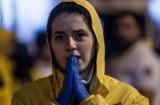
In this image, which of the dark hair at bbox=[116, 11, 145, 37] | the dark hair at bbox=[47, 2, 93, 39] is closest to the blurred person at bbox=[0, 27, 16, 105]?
the dark hair at bbox=[116, 11, 145, 37]

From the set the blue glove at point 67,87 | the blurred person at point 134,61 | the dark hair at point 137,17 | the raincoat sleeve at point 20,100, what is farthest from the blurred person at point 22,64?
the blue glove at point 67,87

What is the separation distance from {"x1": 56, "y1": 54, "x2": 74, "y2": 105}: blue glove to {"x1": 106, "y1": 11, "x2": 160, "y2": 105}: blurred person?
3769mm

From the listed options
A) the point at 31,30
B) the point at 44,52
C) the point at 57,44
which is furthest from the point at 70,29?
the point at 31,30

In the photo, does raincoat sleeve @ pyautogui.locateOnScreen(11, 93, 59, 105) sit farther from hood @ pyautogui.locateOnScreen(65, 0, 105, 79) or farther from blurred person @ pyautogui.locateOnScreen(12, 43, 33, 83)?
blurred person @ pyautogui.locateOnScreen(12, 43, 33, 83)

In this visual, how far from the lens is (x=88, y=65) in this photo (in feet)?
14.7

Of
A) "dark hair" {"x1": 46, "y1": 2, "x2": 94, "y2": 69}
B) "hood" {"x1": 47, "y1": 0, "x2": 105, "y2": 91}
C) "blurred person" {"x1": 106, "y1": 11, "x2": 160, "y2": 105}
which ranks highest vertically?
"dark hair" {"x1": 46, "y1": 2, "x2": 94, "y2": 69}

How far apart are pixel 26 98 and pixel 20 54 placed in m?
4.39

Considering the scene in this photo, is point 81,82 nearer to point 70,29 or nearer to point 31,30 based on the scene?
point 70,29

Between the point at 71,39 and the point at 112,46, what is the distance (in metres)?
4.22

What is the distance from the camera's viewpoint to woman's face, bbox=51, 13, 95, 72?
14.4 ft

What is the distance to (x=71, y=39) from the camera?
173 inches

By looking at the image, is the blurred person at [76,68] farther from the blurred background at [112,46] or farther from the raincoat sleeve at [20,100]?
the blurred background at [112,46]

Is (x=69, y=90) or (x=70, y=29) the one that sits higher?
(x=70, y=29)

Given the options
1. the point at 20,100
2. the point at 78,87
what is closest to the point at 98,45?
the point at 78,87
